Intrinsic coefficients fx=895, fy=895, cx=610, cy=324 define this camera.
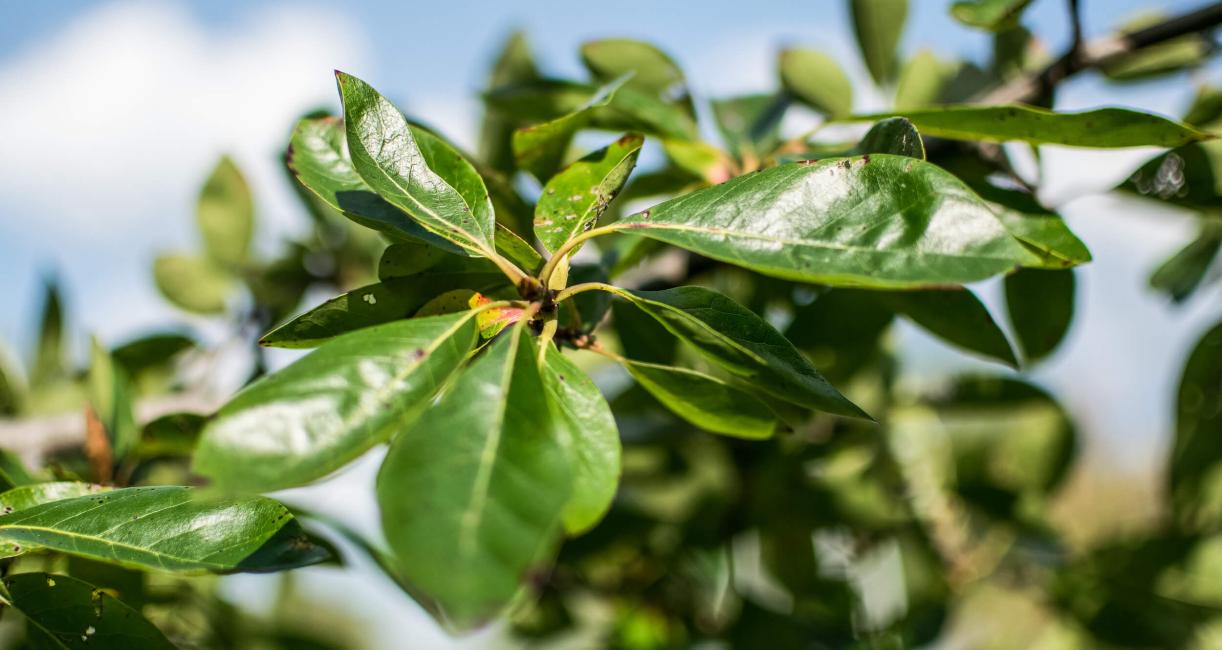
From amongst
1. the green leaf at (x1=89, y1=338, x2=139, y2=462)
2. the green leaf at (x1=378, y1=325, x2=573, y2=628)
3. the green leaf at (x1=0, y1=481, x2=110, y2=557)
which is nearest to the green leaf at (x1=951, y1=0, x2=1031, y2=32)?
the green leaf at (x1=378, y1=325, x2=573, y2=628)

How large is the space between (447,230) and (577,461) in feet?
0.52

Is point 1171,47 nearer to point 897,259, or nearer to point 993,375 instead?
point 993,375

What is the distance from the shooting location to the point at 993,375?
119 centimetres

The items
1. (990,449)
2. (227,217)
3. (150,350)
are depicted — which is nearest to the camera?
(150,350)

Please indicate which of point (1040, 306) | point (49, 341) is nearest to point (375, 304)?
point (1040, 306)

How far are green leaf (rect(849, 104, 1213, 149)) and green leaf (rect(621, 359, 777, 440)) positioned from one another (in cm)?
21

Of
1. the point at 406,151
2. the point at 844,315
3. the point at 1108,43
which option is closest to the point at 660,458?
the point at 844,315

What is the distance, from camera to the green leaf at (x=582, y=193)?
0.53 metres

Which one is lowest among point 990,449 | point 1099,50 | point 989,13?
point 990,449

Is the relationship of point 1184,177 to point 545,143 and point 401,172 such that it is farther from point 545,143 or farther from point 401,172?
point 401,172

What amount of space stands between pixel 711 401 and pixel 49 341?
115 centimetres

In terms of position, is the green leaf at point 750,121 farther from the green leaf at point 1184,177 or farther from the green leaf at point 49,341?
the green leaf at point 49,341

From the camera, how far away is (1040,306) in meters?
0.77

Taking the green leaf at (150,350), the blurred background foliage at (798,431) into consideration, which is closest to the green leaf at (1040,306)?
the blurred background foliage at (798,431)
